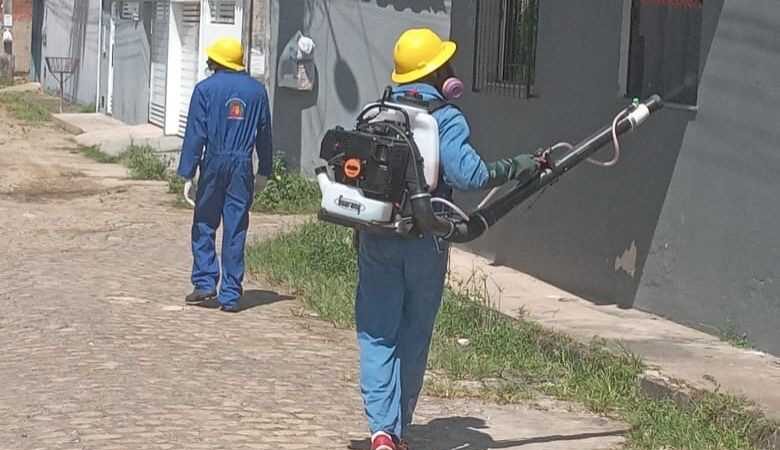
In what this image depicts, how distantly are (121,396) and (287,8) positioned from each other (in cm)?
895

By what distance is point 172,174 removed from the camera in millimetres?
17312

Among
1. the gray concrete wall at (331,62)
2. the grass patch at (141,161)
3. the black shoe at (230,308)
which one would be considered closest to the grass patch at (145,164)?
the grass patch at (141,161)

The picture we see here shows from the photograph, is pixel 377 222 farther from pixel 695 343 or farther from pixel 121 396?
pixel 695 343

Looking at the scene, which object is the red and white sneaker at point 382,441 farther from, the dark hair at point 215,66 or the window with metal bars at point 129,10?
the window with metal bars at point 129,10

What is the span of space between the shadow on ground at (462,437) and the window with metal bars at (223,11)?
12.2 meters

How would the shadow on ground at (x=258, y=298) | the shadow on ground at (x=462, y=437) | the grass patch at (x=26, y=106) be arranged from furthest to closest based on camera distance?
the grass patch at (x=26, y=106) < the shadow on ground at (x=258, y=298) < the shadow on ground at (x=462, y=437)

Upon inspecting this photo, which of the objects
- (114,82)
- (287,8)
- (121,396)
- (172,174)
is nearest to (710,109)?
(121,396)

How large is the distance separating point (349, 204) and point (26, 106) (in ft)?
77.8

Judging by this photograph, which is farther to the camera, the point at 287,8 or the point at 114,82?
the point at 114,82

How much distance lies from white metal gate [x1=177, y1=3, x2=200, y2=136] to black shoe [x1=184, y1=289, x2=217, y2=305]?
11276mm

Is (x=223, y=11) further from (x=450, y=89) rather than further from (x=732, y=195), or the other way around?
(x=450, y=89)

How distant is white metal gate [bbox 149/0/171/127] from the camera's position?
21969 millimetres

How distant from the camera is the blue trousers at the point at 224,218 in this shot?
9438 millimetres

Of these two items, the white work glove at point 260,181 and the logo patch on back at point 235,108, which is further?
the white work glove at point 260,181
